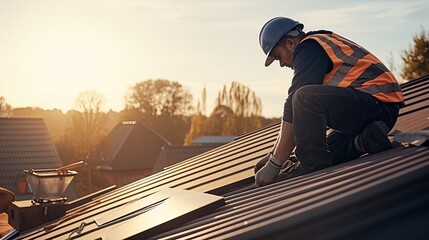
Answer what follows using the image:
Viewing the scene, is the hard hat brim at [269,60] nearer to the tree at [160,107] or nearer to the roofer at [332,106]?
the roofer at [332,106]

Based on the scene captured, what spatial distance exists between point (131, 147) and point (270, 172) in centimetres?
3116

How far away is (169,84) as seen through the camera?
46500 mm

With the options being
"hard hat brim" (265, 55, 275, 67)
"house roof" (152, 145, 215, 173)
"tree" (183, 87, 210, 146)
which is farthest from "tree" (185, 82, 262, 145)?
"hard hat brim" (265, 55, 275, 67)

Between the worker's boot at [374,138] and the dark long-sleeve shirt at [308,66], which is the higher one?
the dark long-sleeve shirt at [308,66]

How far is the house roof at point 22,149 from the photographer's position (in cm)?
2175

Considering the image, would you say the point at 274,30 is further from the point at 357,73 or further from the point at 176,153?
the point at 176,153

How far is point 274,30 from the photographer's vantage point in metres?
4.06

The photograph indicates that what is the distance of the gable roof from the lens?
1328 inches

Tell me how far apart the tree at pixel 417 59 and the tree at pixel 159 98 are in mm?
21870

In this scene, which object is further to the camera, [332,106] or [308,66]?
[308,66]

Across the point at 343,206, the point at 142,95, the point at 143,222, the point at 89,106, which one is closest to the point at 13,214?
the point at 143,222

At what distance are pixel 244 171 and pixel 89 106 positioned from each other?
31.6 m

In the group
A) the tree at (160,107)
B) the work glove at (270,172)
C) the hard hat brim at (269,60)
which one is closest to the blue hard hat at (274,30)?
the hard hat brim at (269,60)

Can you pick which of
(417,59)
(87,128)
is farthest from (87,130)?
(417,59)
